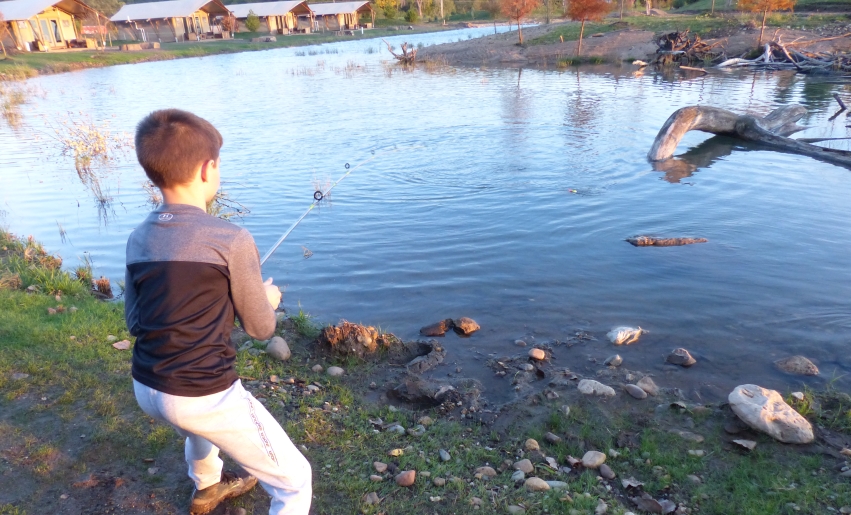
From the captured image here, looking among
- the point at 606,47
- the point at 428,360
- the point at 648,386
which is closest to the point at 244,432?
the point at 428,360

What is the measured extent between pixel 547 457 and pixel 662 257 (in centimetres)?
474

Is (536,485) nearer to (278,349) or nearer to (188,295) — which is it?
(188,295)

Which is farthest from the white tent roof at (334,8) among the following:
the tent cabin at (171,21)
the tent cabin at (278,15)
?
the tent cabin at (171,21)

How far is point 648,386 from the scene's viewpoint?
452cm

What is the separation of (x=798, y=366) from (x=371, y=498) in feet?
12.4

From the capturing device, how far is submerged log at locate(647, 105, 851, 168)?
12.2 metres

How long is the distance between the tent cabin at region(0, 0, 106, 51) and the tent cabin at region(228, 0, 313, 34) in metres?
22.7

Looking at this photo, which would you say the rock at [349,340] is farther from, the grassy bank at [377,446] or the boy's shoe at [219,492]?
the boy's shoe at [219,492]

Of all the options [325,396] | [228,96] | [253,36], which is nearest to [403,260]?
[325,396]

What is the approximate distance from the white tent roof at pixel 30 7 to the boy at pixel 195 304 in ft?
189

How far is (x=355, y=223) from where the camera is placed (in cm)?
925

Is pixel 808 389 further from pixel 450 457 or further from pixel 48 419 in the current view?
pixel 48 419

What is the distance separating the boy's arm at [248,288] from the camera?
229 centimetres

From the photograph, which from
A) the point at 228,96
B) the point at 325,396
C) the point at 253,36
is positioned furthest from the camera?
the point at 253,36
